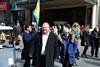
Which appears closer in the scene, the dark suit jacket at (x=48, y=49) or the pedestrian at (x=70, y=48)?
the dark suit jacket at (x=48, y=49)

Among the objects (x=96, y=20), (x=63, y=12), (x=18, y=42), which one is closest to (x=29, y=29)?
(x=18, y=42)

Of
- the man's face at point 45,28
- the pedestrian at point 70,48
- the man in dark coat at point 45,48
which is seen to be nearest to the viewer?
the man's face at point 45,28

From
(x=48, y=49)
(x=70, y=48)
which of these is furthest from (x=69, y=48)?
(x=48, y=49)

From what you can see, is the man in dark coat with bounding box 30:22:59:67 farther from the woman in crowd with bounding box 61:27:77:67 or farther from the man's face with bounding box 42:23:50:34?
the woman in crowd with bounding box 61:27:77:67

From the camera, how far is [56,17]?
31.9m

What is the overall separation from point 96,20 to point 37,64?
65.1 feet

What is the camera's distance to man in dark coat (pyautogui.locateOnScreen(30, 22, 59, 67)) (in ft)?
21.9

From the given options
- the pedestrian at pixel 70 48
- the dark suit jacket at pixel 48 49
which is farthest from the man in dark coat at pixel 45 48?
the pedestrian at pixel 70 48

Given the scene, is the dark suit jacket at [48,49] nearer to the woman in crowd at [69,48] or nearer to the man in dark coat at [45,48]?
the man in dark coat at [45,48]

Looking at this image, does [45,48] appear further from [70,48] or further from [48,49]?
[70,48]

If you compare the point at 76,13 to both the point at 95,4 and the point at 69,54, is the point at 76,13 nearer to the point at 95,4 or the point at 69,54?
the point at 95,4

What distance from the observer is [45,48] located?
6691 mm

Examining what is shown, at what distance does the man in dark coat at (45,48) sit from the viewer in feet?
21.9

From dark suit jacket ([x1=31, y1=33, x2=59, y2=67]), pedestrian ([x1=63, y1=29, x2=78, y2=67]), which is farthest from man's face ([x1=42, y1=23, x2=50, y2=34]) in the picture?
pedestrian ([x1=63, y1=29, x2=78, y2=67])
